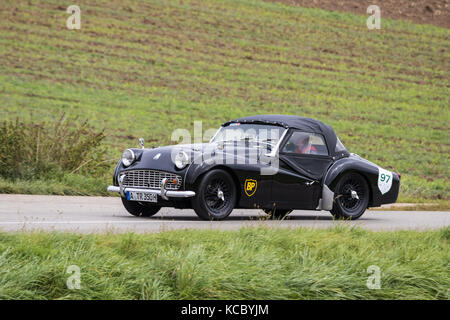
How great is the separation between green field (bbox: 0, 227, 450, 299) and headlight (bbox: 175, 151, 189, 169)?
7.89 ft

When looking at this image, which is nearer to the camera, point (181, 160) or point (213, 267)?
point (213, 267)

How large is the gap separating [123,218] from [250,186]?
1.95m

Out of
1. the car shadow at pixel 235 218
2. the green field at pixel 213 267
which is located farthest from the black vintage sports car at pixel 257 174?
the green field at pixel 213 267

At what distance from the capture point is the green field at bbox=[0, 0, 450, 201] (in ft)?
97.1

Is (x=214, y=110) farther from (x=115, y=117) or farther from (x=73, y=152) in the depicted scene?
(x=73, y=152)

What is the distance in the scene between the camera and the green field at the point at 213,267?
5.73 m

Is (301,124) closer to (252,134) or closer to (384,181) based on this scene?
(252,134)

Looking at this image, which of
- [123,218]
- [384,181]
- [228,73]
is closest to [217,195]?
[123,218]

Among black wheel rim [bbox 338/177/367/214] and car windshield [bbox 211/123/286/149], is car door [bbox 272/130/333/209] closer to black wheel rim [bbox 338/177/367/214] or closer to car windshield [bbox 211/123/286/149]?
car windshield [bbox 211/123/286/149]

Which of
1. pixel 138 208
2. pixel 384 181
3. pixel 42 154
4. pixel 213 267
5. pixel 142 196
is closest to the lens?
pixel 213 267

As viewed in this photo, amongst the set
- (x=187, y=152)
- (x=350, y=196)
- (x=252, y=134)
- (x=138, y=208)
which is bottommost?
(x=138, y=208)

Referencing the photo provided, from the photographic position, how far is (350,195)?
12195 mm

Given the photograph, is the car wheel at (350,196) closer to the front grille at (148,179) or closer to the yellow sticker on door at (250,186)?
the yellow sticker on door at (250,186)
